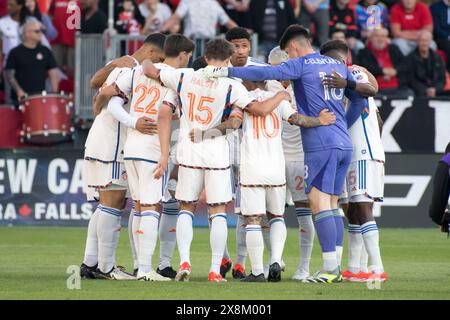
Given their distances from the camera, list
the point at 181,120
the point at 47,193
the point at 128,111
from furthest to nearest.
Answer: the point at 47,193
the point at 128,111
the point at 181,120

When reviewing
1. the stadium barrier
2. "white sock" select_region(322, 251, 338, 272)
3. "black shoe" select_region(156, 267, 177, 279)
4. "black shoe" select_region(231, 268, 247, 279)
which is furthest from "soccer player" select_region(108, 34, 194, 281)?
the stadium barrier

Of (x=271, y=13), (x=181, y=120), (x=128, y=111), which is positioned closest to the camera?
(x=181, y=120)

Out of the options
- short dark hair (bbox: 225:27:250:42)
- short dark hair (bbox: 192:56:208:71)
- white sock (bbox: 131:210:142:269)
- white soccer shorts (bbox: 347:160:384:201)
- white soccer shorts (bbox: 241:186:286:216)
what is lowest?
white sock (bbox: 131:210:142:269)

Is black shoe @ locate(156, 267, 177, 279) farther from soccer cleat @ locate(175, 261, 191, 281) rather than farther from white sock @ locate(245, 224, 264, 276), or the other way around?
white sock @ locate(245, 224, 264, 276)

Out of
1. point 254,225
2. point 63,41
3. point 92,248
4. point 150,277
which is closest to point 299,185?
point 254,225

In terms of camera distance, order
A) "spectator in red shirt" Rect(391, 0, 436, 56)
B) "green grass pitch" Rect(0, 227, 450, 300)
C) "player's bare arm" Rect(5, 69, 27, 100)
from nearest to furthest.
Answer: "green grass pitch" Rect(0, 227, 450, 300) < "player's bare arm" Rect(5, 69, 27, 100) < "spectator in red shirt" Rect(391, 0, 436, 56)

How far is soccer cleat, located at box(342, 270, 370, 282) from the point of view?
12195 millimetres

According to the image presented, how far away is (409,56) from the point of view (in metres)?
22.0

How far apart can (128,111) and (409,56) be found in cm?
1005

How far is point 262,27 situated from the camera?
21719mm
